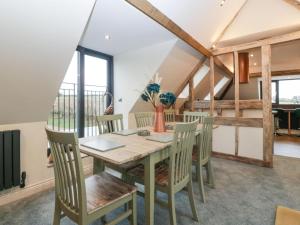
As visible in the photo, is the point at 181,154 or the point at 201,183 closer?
the point at 181,154

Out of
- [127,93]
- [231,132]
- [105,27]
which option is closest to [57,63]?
[105,27]

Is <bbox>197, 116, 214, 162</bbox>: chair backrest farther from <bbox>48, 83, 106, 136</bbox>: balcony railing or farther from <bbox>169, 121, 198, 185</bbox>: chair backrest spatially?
<bbox>48, 83, 106, 136</bbox>: balcony railing

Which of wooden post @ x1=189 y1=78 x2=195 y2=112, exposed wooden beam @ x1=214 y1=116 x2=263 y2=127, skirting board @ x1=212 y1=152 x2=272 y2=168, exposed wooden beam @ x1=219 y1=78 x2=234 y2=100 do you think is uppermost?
exposed wooden beam @ x1=219 y1=78 x2=234 y2=100

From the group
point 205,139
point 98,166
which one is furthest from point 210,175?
point 98,166

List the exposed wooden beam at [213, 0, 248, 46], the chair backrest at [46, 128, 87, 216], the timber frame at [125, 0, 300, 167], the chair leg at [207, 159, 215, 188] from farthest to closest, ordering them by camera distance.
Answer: the exposed wooden beam at [213, 0, 248, 46] → the timber frame at [125, 0, 300, 167] → the chair leg at [207, 159, 215, 188] → the chair backrest at [46, 128, 87, 216]

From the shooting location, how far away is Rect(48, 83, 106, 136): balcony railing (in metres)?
2.96

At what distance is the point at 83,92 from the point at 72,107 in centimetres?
32

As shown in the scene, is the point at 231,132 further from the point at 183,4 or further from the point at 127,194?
the point at 127,194

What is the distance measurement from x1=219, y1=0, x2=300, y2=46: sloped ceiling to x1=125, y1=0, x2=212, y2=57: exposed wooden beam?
3.02ft

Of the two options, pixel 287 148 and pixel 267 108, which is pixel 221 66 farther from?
pixel 287 148

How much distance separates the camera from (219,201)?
7.07 ft

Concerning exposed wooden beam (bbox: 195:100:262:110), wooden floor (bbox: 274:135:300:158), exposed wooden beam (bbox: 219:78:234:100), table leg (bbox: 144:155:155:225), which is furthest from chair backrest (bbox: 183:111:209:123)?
exposed wooden beam (bbox: 219:78:234:100)

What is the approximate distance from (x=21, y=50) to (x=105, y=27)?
1224mm

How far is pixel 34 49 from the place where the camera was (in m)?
1.73
